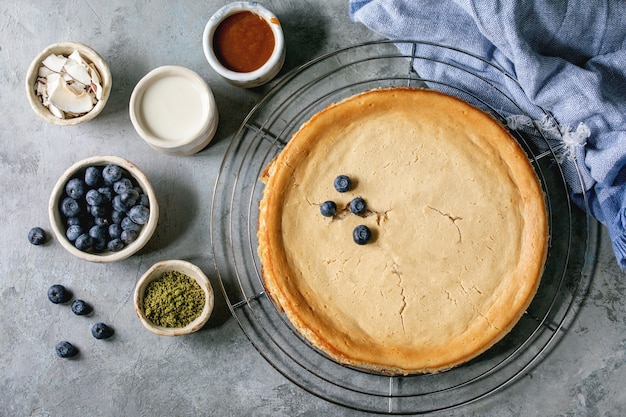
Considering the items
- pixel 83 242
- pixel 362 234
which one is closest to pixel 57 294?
pixel 83 242

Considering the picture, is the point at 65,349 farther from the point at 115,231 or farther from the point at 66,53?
the point at 66,53

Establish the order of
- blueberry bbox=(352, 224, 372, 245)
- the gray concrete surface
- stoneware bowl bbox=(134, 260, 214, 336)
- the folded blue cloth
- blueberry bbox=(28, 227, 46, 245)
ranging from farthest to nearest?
1. blueberry bbox=(28, 227, 46, 245)
2. the gray concrete surface
3. stoneware bowl bbox=(134, 260, 214, 336)
4. the folded blue cloth
5. blueberry bbox=(352, 224, 372, 245)

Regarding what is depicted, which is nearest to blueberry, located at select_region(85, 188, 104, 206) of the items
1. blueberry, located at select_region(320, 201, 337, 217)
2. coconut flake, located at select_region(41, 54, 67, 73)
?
coconut flake, located at select_region(41, 54, 67, 73)

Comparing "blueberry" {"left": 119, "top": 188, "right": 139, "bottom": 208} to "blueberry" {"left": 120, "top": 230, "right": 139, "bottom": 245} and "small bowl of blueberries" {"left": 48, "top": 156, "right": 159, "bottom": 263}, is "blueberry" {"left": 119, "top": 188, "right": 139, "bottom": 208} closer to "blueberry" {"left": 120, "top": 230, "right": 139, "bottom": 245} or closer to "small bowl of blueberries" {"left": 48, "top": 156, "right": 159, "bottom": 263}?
"small bowl of blueberries" {"left": 48, "top": 156, "right": 159, "bottom": 263}

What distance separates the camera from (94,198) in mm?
2951

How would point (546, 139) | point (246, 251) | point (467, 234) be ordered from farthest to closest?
1. point (246, 251)
2. point (546, 139)
3. point (467, 234)

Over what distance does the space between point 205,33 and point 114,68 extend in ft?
1.97

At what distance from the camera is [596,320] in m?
3.06

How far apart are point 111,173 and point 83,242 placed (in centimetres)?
35

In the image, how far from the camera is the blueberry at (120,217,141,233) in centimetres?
297

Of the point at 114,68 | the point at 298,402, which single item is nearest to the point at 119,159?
the point at 114,68

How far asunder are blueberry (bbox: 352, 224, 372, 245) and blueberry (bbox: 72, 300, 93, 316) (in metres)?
1.44

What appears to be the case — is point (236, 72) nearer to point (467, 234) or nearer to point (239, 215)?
point (239, 215)

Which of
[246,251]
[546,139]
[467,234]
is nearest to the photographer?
[467,234]
